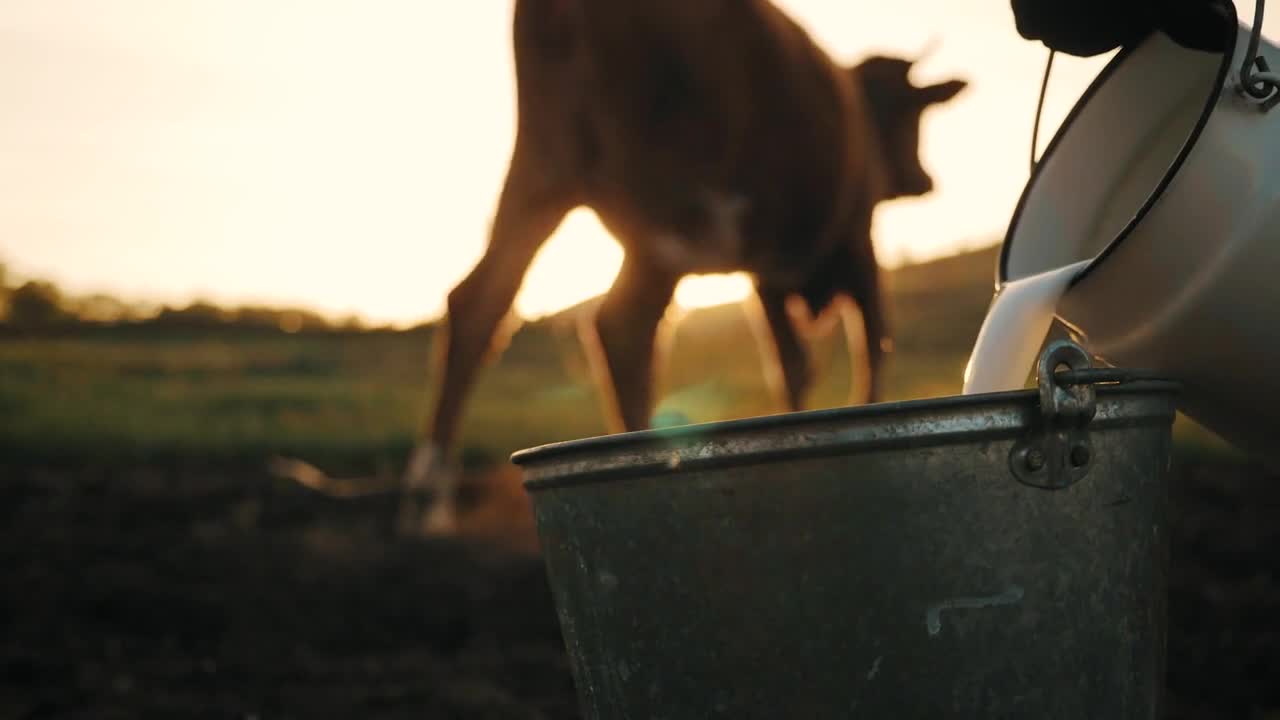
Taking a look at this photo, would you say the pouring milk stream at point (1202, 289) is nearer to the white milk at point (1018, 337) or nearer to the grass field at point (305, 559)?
the white milk at point (1018, 337)

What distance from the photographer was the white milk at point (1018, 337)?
63.4 inches

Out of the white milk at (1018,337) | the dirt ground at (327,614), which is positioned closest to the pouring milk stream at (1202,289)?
the white milk at (1018,337)

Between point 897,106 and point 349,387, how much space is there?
5.82m

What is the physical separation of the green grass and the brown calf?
2.92ft

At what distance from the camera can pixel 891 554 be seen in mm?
1219

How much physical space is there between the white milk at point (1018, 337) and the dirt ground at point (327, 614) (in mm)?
954

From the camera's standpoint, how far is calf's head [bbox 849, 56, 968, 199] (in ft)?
19.6

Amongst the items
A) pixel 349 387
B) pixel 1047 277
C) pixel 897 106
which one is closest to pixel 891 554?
pixel 1047 277

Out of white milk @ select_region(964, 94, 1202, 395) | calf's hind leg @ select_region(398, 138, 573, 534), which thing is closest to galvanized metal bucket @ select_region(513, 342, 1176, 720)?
white milk @ select_region(964, 94, 1202, 395)

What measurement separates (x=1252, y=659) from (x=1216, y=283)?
4.42 feet

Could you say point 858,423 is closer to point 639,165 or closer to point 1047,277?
point 1047,277

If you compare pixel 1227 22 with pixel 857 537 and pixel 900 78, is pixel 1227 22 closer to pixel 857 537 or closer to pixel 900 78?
pixel 857 537

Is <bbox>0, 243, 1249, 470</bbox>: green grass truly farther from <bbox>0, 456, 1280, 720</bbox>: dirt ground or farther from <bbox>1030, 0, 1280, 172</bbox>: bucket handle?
<bbox>1030, 0, 1280, 172</bbox>: bucket handle

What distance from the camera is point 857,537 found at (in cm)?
122
